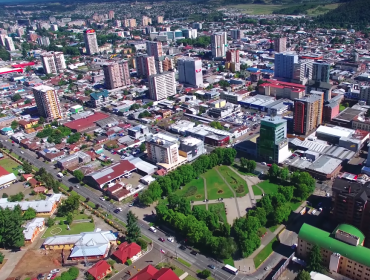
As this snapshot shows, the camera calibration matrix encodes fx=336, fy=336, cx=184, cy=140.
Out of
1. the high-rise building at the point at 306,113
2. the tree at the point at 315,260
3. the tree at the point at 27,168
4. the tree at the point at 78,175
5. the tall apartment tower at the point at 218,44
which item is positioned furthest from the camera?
the tall apartment tower at the point at 218,44

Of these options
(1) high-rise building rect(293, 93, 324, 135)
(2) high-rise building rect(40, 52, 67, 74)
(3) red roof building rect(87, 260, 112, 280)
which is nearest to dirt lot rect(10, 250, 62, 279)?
(3) red roof building rect(87, 260, 112, 280)

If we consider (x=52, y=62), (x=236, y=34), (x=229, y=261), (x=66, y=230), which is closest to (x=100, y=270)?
(x=66, y=230)

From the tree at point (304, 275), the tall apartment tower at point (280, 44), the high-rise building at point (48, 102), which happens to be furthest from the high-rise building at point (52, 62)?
the tree at point (304, 275)

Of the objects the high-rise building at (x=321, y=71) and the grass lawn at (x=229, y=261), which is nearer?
the grass lawn at (x=229, y=261)

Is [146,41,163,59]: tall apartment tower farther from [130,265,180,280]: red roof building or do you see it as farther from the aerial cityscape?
[130,265,180,280]: red roof building

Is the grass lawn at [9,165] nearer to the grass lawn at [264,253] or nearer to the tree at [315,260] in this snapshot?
the grass lawn at [264,253]

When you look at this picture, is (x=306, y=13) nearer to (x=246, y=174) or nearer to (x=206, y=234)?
(x=246, y=174)
